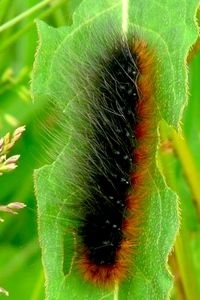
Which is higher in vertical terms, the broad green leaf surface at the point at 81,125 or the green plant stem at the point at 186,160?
the broad green leaf surface at the point at 81,125

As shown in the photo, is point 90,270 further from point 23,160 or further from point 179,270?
point 23,160

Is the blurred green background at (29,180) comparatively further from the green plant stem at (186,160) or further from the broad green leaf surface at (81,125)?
the broad green leaf surface at (81,125)

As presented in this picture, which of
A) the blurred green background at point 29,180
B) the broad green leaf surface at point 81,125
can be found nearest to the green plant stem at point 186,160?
the blurred green background at point 29,180

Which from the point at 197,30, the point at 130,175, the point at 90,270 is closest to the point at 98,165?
the point at 130,175

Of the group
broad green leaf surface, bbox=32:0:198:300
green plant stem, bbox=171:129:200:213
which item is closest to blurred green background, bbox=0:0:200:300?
green plant stem, bbox=171:129:200:213

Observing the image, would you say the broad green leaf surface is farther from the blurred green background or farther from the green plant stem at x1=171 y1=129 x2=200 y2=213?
the green plant stem at x1=171 y1=129 x2=200 y2=213

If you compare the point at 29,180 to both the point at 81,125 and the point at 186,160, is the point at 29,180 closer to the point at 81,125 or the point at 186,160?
the point at 186,160

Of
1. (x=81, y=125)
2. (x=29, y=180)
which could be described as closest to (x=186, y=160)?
(x=81, y=125)
